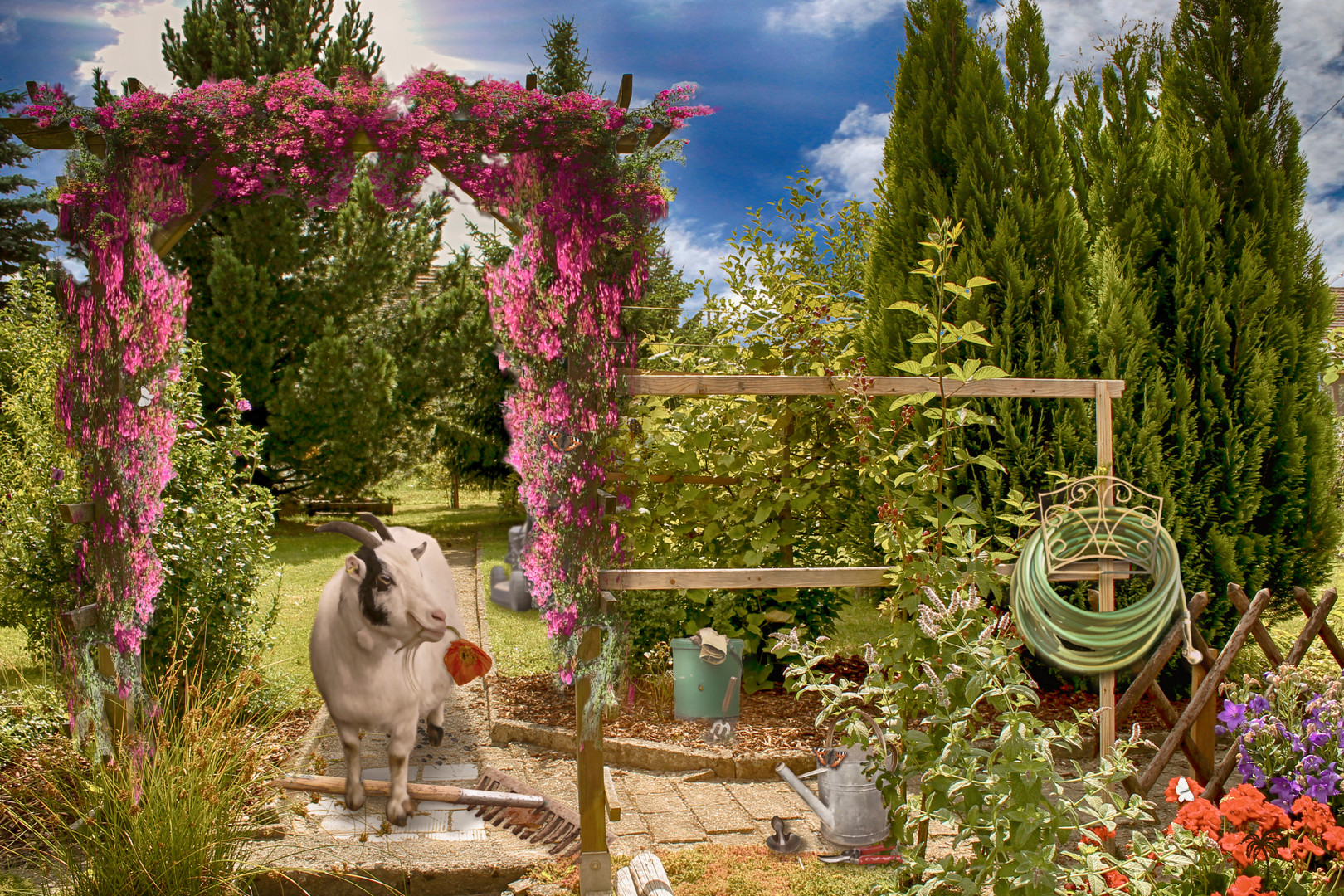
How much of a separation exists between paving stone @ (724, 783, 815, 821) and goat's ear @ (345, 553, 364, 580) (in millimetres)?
1800

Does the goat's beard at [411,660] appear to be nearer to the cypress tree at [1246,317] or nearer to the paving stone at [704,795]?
the paving stone at [704,795]

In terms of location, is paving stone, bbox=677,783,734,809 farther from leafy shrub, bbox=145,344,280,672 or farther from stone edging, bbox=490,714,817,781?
leafy shrub, bbox=145,344,280,672

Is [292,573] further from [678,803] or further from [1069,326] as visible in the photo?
[1069,326]

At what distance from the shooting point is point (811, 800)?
10.6ft

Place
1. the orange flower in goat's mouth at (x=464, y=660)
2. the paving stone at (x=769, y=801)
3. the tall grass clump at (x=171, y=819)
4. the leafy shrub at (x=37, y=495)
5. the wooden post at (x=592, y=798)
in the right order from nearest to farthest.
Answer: the tall grass clump at (x=171, y=819), the wooden post at (x=592, y=798), the paving stone at (x=769, y=801), the orange flower in goat's mouth at (x=464, y=660), the leafy shrub at (x=37, y=495)

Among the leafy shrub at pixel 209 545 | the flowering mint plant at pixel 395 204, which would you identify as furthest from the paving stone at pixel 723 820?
the leafy shrub at pixel 209 545

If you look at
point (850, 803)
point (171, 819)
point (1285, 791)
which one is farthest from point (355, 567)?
point (1285, 791)

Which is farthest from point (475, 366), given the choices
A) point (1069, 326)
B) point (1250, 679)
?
point (1250, 679)

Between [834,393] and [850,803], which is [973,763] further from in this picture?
[834,393]

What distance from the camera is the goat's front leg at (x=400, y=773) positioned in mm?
3250

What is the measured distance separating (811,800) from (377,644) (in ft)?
5.79

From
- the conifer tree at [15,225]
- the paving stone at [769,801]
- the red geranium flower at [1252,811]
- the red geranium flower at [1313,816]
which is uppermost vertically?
the conifer tree at [15,225]

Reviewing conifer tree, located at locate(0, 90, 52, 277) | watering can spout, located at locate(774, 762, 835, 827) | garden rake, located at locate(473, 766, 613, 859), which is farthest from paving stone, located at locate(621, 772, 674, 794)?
conifer tree, located at locate(0, 90, 52, 277)

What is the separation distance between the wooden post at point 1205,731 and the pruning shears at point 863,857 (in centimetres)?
129
